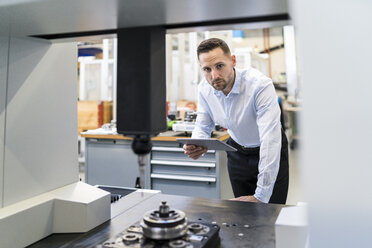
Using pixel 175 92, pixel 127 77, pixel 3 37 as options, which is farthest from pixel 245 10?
pixel 175 92

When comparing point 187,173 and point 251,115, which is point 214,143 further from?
point 187,173

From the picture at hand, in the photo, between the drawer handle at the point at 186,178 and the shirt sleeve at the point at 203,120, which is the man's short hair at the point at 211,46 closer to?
the shirt sleeve at the point at 203,120

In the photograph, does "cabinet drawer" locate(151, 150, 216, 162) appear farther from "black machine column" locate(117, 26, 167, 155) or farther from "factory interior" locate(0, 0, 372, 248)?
"black machine column" locate(117, 26, 167, 155)

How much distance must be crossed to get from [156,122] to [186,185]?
189cm

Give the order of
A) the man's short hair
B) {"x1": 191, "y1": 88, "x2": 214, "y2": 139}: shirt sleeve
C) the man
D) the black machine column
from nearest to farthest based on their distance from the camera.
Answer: the black machine column < the man < the man's short hair < {"x1": 191, "y1": 88, "x2": 214, "y2": 139}: shirt sleeve

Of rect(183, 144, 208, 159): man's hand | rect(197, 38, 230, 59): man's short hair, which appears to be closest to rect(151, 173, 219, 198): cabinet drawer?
rect(183, 144, 208, 159): man's hand

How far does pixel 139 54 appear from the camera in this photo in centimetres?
57

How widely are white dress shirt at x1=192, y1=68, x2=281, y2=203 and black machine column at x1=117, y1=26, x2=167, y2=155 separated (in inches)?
37.8

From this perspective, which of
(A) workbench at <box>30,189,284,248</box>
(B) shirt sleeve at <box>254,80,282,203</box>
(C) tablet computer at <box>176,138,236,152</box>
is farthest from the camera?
(B) shirt sleeve at <box>254,80,282,203</box>

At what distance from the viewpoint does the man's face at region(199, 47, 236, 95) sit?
5.50ft

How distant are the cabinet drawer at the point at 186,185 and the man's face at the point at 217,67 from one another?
88 cm

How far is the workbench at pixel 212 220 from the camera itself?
2.40 feet

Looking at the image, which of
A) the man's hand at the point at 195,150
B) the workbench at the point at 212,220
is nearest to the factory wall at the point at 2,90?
the workbench at the point at 212,220

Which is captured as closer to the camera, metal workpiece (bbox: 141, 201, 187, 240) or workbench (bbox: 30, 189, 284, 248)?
metal workpiece (bbox: 141, 201, 187, 240)
